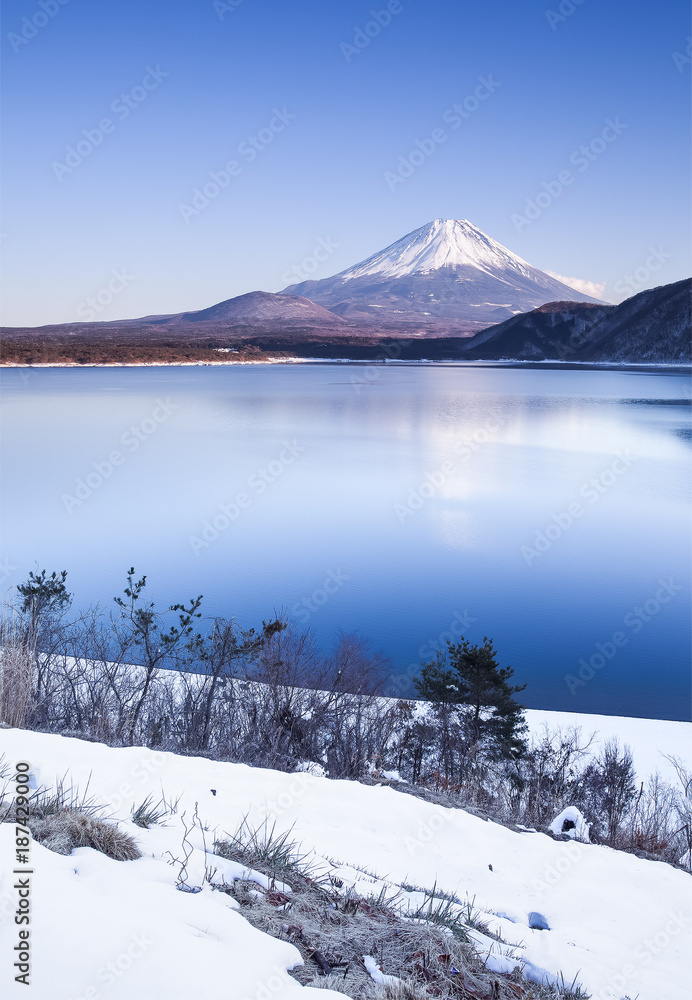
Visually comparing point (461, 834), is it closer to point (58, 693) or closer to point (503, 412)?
point (58, 693)

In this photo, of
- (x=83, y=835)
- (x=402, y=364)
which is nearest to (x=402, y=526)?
(x=83, y=835)

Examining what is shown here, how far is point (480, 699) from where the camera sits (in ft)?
35.5

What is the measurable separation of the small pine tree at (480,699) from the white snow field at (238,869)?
4.77 m

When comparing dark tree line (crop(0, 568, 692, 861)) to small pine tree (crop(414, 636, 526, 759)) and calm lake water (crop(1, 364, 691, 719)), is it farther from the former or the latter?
calm lake water (crop(1, 364, 691, 719))

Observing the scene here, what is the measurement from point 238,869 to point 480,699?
321 inches

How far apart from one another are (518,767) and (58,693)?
292 inches

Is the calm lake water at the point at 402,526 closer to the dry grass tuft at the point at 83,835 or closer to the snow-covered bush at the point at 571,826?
the snow-covered bush at the point at 571,826

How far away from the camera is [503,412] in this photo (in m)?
50.7

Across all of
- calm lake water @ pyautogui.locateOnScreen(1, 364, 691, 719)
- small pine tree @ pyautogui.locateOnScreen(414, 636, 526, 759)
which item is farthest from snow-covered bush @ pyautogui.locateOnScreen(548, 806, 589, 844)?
calm lake water @ pyautogui.locateOnScreen(1, 364, 691, 719)

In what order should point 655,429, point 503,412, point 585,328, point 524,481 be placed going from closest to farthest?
point 524,481
point 655,429
point 503,412
point 585,328

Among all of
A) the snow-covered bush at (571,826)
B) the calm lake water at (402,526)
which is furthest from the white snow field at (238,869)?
the calm lake water at (402,526)

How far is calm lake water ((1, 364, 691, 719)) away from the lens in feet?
46.9

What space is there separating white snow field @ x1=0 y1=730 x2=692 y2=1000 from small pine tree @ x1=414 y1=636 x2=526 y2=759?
4.77m

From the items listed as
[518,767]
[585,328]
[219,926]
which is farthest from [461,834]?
[585,328]
